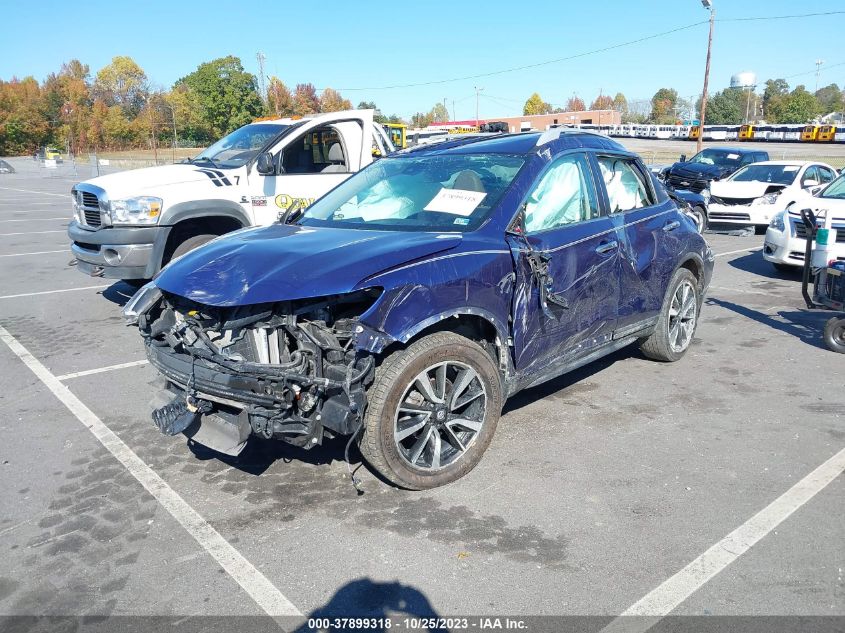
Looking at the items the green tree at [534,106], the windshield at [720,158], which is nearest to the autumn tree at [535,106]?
the green tree at [534,106]

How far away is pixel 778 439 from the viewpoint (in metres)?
4.48

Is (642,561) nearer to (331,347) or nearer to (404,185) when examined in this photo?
(331,347)

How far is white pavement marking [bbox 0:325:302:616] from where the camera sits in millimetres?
2969

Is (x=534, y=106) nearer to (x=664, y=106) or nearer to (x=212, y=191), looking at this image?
(x=664, y=106)

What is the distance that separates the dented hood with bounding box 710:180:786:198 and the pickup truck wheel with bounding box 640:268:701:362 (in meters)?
9.73

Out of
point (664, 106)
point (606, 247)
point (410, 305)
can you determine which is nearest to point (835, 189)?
point (606, 247)

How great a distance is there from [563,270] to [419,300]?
4.07ft

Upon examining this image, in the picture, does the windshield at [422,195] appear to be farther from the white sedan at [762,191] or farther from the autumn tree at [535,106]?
the autumn tree at [535,106]

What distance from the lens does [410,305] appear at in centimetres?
347

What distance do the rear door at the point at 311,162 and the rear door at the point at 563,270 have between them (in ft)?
12.1

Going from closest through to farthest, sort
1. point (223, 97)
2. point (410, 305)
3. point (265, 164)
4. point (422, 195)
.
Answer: point (410, 305) → point (422, 195) → point (265, 164) → point (223, 97)

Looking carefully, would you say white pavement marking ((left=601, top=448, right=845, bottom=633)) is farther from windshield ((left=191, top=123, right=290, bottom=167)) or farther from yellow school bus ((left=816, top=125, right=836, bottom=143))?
yellow school bus ((left=816, top=125, right=836, bottom=143))

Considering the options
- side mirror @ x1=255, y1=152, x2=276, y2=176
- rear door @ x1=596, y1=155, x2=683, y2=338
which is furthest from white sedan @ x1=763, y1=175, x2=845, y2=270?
side mirror @ x1=255, y1=152, x2=276, y2=176

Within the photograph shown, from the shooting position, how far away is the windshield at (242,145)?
851 centimetres
